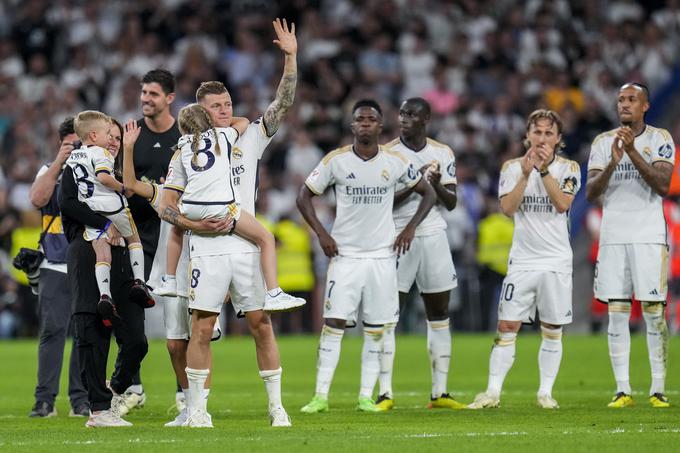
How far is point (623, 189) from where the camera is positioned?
40.7ft

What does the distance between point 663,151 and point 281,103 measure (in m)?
3.93

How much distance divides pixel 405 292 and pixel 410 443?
3962mm

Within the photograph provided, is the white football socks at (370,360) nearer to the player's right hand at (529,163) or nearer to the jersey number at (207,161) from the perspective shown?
the player's right hand at (529,163)

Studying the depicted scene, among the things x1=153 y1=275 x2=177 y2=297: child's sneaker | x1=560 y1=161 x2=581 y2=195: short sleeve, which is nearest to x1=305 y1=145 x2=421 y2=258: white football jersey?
x1=560 y1=161 x2=581 y2=195: short sleeve

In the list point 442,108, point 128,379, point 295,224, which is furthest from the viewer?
point 442,108

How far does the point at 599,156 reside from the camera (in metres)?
12.5

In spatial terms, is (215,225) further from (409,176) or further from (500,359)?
(500,359)

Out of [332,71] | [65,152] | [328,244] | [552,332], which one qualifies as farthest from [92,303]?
[332,71]

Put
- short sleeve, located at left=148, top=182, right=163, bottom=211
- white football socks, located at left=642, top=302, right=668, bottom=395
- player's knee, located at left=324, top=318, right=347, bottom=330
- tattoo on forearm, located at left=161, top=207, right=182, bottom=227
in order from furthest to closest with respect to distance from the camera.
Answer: white football socks, located at left=642, top=302, right=668, bottom=395, player's knee, located at left=324, top=318, right=347, bottom=330, short sleeve, located at left=148, top=182, right=163, bottom=211, tattoo on forearm, located at left=161, top=207, right=182, bottom=227

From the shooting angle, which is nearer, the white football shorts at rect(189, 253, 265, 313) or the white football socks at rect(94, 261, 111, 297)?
the white football shorts at rect(189, 253, 265, 313)

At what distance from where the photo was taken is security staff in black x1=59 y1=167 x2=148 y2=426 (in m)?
10.3

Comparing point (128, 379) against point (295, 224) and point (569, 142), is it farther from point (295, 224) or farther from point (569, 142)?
point (569, 142)

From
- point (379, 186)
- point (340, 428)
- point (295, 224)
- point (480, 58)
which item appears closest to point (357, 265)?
point (379, 186)

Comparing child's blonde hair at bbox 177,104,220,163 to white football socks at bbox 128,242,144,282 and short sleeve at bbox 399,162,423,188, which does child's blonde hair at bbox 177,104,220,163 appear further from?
short sleeve at bbox 399,162,423,188
